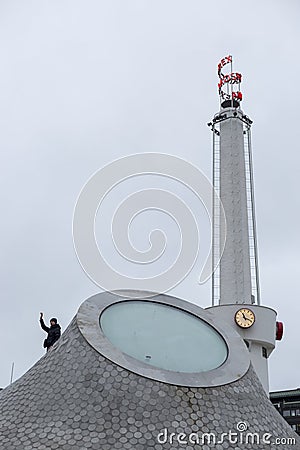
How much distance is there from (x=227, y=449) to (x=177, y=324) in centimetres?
338

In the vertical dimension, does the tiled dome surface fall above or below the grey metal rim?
below

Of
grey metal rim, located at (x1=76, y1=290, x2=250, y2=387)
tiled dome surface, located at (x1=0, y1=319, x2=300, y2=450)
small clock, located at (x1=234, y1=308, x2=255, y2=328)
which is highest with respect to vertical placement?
small clock, located at (x1=234, y1=308, x2=255, y2=328)

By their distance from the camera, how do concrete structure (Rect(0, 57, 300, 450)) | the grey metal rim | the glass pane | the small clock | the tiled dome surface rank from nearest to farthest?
the tiled dome surface → concrete structure (Rect(0, 57, 300, 450)) → the grey metal rim → the glass pane → the small clock

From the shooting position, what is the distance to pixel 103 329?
45.5 feet

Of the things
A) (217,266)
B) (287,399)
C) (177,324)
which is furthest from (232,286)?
(177,324)

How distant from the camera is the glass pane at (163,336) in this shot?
13.5m

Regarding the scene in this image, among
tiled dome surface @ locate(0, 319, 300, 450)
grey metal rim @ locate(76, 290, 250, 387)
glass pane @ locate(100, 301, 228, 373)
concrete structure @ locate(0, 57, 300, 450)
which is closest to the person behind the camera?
tiled dome surface @ locate(0, 319, 300, 450)

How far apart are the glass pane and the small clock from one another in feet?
62.2

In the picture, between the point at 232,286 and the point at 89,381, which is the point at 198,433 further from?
the point at 232,286

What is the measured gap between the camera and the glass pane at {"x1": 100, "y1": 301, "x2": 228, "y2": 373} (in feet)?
44.3

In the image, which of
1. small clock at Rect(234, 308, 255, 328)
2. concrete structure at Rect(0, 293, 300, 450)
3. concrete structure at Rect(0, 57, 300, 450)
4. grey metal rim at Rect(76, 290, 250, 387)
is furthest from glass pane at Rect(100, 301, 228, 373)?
small clock at Rect(234, 308, 255, 328)

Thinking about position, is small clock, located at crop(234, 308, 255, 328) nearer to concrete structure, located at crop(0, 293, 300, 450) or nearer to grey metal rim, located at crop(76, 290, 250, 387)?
grey metal rim, located at crop(76, 290, 250, 387)

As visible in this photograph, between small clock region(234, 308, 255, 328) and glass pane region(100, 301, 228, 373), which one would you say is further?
small clock region(234, 308, 255, 328)

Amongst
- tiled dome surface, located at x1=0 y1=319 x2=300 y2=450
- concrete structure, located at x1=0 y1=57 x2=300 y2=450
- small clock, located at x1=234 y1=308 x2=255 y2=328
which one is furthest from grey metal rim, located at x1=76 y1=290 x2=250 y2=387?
small clock, located at x1=234 y1=308 x2=255 y2=328
